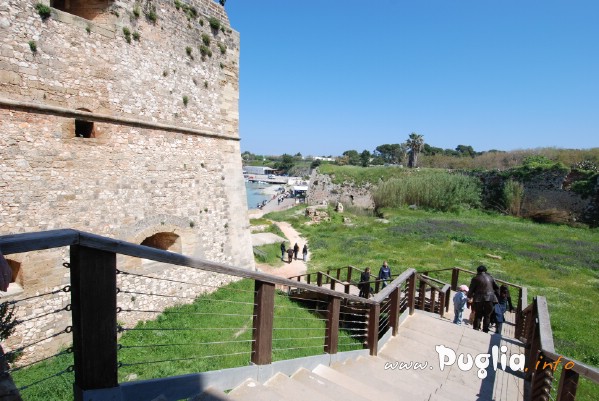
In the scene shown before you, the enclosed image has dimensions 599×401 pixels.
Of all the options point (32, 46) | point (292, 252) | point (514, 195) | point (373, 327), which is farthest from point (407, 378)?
point (514, 195)

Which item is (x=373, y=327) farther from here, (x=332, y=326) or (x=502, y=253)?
(x=502, y=253)

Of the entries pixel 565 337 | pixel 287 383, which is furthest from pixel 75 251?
pixel 565 337

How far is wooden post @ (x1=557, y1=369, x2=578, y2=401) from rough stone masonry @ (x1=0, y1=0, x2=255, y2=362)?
26.2ft

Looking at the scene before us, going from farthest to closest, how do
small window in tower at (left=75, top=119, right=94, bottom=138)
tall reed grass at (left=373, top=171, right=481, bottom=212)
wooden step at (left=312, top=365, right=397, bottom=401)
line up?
tall reed grass at (left=373, top=171, right=481, bottom=212)
small window in tower at (left=75, top=119, right=94, bottom=138)
wooden step at (left=312, top=365, right=397, bottom=401)

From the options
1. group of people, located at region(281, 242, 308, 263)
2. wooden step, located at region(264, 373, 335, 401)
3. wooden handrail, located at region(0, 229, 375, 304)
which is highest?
wooden handrail, located at region(0, 229, 375, 304)

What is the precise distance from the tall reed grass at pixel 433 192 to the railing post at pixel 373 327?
102ft

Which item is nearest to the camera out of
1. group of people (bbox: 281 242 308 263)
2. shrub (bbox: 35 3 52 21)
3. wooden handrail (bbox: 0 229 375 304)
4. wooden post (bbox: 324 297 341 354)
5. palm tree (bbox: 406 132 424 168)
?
wooden handrail (bbox: 0 229 375 304)

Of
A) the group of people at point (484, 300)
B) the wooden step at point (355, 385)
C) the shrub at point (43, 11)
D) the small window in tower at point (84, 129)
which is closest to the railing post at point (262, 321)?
the wooden step at point (355, 385)

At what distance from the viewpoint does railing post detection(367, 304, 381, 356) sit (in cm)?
514

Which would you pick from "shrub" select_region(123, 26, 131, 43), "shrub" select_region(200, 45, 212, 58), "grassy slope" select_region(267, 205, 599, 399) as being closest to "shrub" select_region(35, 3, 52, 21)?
"shrub" select_region(123, 26, 131, 43)

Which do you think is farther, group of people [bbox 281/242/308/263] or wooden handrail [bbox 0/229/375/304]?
group of people [bbox 281/242/308/263]

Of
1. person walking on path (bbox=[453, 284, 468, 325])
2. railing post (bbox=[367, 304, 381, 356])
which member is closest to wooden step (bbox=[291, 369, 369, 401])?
railing post (bbox=[367, 304, 381, 356])

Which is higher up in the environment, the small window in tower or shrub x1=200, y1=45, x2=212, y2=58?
shrub x1=200, y1=45, x2=212, y2=58

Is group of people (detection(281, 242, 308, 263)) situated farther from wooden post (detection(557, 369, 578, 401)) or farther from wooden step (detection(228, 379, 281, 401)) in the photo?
wooden post (detection(557, 369, 578, 401))
